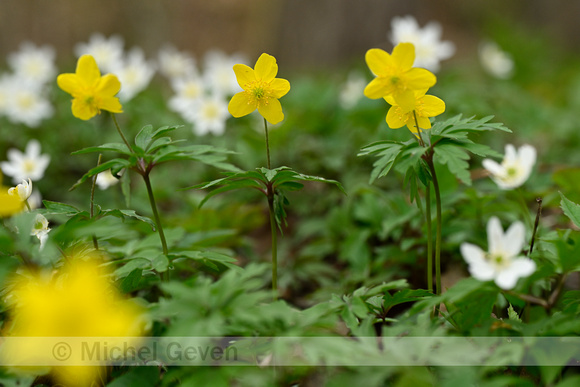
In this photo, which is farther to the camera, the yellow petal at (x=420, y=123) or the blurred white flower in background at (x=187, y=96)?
the blurred white flower in background at (x=187, y=96)

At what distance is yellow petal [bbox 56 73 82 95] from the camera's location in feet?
4.66

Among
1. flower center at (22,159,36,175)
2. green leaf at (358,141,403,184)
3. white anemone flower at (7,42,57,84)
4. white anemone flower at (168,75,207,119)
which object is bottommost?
green leaf at (358,141,403,184)

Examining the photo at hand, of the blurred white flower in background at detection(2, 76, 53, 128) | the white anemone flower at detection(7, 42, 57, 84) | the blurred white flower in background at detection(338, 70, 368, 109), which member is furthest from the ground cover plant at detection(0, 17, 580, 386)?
the white anemone flower at detection(7, 42, 57, 84)

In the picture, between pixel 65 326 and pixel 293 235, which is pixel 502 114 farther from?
pixel 65 326

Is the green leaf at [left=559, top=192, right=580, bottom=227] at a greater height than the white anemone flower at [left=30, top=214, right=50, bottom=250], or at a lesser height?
lesser

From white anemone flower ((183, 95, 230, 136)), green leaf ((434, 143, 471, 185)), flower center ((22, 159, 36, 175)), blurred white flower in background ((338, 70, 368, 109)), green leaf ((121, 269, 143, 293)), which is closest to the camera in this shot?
green leaf ((434, 143, 471, 185))

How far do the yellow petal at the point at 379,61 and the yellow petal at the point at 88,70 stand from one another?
822 mm

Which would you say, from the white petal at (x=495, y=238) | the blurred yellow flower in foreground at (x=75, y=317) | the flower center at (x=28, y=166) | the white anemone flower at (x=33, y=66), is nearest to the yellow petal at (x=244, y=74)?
the blurred yellow flower in foreground at (x=75, y=317)

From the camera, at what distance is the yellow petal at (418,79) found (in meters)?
1.37

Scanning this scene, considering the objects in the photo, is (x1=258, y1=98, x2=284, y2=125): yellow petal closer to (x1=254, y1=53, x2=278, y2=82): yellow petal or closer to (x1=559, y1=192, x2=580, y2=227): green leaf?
(x1=254, y1=53, x2=278, y2=82): yellow petal

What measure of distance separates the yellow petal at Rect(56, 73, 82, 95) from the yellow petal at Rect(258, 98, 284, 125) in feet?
1.87

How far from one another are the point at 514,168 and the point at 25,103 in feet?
11.9

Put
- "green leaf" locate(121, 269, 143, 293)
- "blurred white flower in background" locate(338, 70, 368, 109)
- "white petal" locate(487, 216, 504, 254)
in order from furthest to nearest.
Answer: "blurred white flower in background" locate(338, 70, 368, 109) < "green leaf" locate(121, 269, 143, 293) < "white petal" locate(487, 216, 504, 254)

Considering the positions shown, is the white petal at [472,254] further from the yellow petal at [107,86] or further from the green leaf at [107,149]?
the yellow petal at [107,86]
